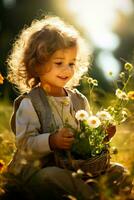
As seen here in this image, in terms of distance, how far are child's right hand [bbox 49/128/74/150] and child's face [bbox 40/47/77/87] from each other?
359mm

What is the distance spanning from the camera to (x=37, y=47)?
325 cm

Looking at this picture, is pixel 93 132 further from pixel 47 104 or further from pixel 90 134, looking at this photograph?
pixel 47 104

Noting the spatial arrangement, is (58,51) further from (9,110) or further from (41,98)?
(9,110)

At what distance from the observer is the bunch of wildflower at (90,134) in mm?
2859

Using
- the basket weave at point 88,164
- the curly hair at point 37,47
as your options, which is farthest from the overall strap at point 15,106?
the basket weave at point 88,164

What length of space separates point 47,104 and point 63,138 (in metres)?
0.35

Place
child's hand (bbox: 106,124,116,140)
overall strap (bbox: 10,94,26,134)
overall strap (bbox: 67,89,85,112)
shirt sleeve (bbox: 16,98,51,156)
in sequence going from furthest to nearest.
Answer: overall strap (bbox: 67,89,85,112) < overall strap (bbox: 10,94,26,134) < child's hand (bbox: 106,124,116,140) < shirt sleeve (bbox: 16,98,51,156)

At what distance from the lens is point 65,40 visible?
3.22m

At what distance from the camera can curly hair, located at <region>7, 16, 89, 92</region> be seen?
3.20 meters

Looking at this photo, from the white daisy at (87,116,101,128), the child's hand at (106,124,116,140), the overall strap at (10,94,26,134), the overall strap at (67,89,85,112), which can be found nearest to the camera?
the white daisy at (87,116,101,128)

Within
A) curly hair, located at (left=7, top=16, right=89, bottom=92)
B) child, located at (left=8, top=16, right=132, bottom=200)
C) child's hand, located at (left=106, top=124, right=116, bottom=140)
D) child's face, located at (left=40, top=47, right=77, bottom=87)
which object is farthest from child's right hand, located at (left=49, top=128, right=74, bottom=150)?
curly hair, located at (left=7, top=16, right=89, bottom=92)

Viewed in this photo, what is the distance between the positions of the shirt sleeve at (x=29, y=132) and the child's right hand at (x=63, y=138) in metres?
0.05

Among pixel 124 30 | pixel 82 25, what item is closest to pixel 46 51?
pixel 82 25

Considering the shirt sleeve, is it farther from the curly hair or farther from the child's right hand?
the curly hair
